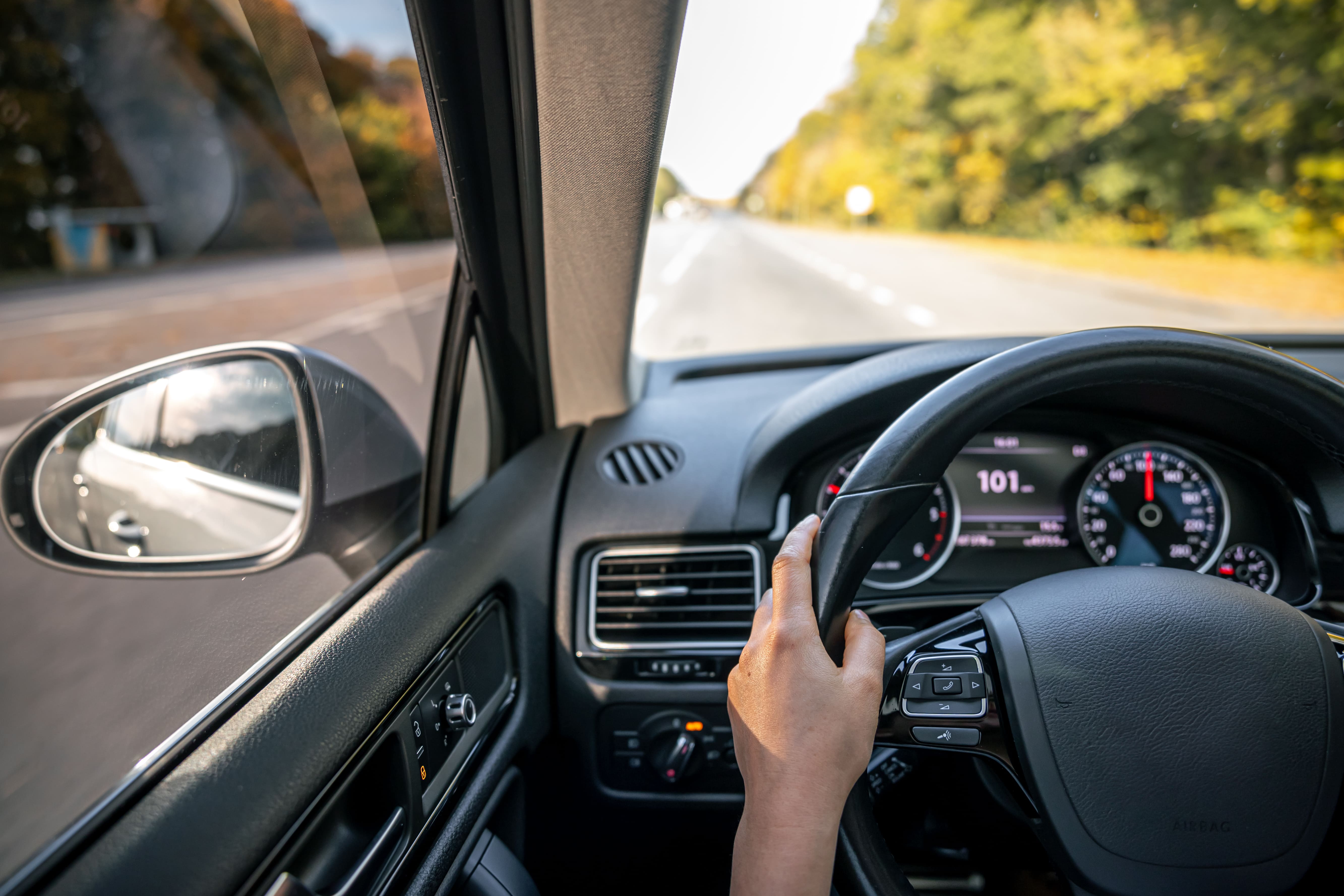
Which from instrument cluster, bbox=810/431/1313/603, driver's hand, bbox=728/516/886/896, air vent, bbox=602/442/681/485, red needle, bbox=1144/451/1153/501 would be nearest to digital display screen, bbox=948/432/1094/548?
instrument cluster, bbox=810/431/1313/603

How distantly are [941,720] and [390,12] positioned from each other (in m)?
1.77

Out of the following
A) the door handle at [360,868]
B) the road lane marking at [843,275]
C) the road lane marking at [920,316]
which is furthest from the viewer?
the road lane marking at [843,275]

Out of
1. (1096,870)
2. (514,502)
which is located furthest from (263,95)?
(1096,870)

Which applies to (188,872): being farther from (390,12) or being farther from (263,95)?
(263,95)

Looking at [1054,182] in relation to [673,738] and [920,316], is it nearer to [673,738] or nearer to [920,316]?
[920,316]

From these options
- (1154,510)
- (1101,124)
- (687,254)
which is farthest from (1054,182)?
(1154,510)

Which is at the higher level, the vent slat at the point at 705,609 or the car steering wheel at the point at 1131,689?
the car steering wheel at the point at 1131,689

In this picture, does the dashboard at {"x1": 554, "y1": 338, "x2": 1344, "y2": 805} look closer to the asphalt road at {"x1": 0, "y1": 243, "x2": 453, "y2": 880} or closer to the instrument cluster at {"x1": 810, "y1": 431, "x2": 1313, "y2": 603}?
the instrument cluster at {"x1": 810, "y1": 431, "x2": 1313, "y2": 603}

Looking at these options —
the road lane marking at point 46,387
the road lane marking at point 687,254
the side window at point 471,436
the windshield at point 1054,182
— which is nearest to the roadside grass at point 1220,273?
the windshield at point 1054,182

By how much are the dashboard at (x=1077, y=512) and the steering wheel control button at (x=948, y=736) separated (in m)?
0.79

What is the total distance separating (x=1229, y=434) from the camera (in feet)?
6.79

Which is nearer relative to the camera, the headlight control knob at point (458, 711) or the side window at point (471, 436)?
the headlight control knob at point (458, 711)

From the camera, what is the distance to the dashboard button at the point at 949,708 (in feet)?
4.59

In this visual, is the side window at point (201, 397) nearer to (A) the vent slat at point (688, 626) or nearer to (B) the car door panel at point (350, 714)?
(B) the car door panel at point (350, 714)
